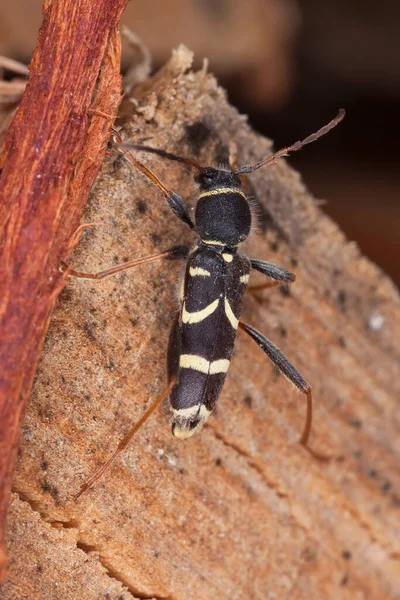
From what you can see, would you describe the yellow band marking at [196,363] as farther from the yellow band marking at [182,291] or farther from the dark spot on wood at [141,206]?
the dark spot on wood at [141,206]

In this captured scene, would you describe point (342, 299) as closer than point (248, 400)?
No

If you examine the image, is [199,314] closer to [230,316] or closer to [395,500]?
[230,316]

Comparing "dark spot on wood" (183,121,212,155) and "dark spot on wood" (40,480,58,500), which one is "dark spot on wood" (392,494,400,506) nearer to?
"dark spot on wood" (40,480,58,500)

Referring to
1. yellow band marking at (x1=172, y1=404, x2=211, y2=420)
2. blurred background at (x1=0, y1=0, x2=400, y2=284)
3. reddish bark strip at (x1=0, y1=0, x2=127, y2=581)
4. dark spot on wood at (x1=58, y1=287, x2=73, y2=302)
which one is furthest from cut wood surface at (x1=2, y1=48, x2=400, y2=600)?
blurred background at (x1=0, y1=0, x2=400, y2=284)

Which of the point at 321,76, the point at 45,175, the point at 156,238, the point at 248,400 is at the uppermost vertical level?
the point at 321,76

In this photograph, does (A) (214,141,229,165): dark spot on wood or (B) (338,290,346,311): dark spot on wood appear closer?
(A) (214,141,229,165): dark spot on wood

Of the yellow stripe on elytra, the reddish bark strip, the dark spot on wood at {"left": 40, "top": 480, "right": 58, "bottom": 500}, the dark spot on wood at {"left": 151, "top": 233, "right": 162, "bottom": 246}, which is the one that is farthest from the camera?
the yellow stripe on elytra

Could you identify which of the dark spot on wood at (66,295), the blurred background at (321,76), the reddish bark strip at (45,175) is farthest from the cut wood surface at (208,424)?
the blurred background at (321,76)

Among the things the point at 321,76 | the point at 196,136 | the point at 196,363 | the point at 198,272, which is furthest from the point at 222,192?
the point at 321,76
